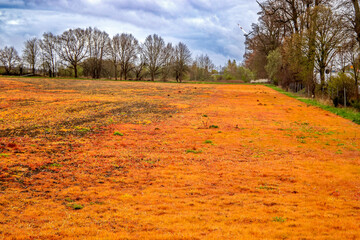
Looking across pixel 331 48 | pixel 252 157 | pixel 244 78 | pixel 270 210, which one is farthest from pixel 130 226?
pixel 244 78

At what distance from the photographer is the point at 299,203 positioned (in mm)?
5945

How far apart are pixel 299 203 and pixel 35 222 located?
4.99 metres

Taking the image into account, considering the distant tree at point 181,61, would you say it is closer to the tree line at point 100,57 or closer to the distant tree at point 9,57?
the tree line at point 100,57

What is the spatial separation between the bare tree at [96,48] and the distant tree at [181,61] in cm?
2141

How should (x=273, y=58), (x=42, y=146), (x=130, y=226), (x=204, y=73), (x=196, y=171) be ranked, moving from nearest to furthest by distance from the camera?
(x=130, y=226), (x=196, y=171), (x=42, y=146), (x=273, y=58), (x=204, y=73)

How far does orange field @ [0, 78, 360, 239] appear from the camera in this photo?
481 cm

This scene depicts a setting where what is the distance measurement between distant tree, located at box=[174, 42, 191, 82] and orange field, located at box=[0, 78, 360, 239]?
7956 centimetres

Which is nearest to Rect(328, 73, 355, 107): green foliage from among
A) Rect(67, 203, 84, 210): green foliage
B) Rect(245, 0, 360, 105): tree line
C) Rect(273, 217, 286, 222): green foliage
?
Rect(245, 0, 360, 105): tree line

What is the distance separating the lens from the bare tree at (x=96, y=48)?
85625mm

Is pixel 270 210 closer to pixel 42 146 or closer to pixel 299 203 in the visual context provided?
pixel 299 203

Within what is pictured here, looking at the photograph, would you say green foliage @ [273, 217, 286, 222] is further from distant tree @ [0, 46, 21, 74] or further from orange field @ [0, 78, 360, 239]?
distant tree @ [0, 46, 21, 74]

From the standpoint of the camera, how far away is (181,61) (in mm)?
93375

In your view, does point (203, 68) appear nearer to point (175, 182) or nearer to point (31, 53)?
point (31, 53)

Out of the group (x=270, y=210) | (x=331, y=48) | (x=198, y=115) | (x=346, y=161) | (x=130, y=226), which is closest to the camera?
(x=130, y=226)
